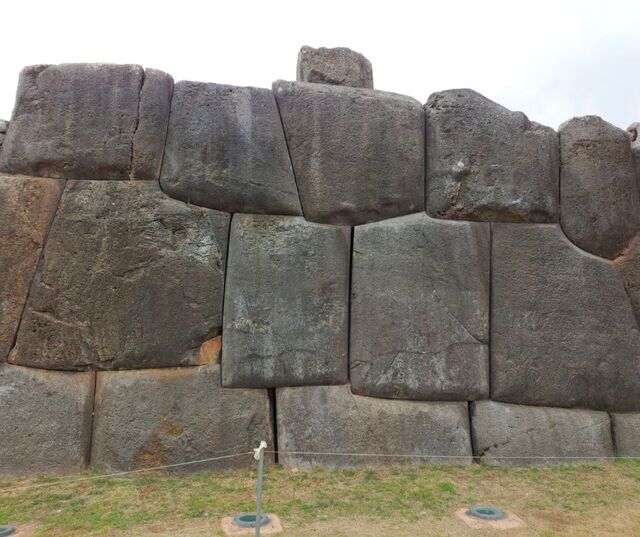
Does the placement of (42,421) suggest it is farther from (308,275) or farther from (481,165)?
(481,165)

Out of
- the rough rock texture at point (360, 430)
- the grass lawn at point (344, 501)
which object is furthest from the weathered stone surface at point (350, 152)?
the grass lawn at point (344, 501)

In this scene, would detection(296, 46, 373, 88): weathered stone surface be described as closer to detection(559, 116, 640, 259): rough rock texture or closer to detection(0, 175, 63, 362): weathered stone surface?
detection(559, 116, 640, 259): rough rock texture

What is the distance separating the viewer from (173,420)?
401 cm

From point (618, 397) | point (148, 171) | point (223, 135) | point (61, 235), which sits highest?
point (223, 135)

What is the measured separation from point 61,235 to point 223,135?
1.45 meters

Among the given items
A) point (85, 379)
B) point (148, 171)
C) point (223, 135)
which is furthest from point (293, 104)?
point (85, 379)

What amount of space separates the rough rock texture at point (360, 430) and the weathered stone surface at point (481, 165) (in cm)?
168

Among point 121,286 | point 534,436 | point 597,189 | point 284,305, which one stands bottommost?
point 534,436

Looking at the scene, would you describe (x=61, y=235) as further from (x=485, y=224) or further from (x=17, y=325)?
(x=485, y=224)

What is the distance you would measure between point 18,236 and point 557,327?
14.2 feet

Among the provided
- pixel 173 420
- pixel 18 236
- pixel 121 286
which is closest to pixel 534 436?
pixel 173 420

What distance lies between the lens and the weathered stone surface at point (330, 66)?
4.79 meters

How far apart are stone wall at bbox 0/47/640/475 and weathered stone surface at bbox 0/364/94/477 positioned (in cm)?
1

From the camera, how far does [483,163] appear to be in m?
4.62
